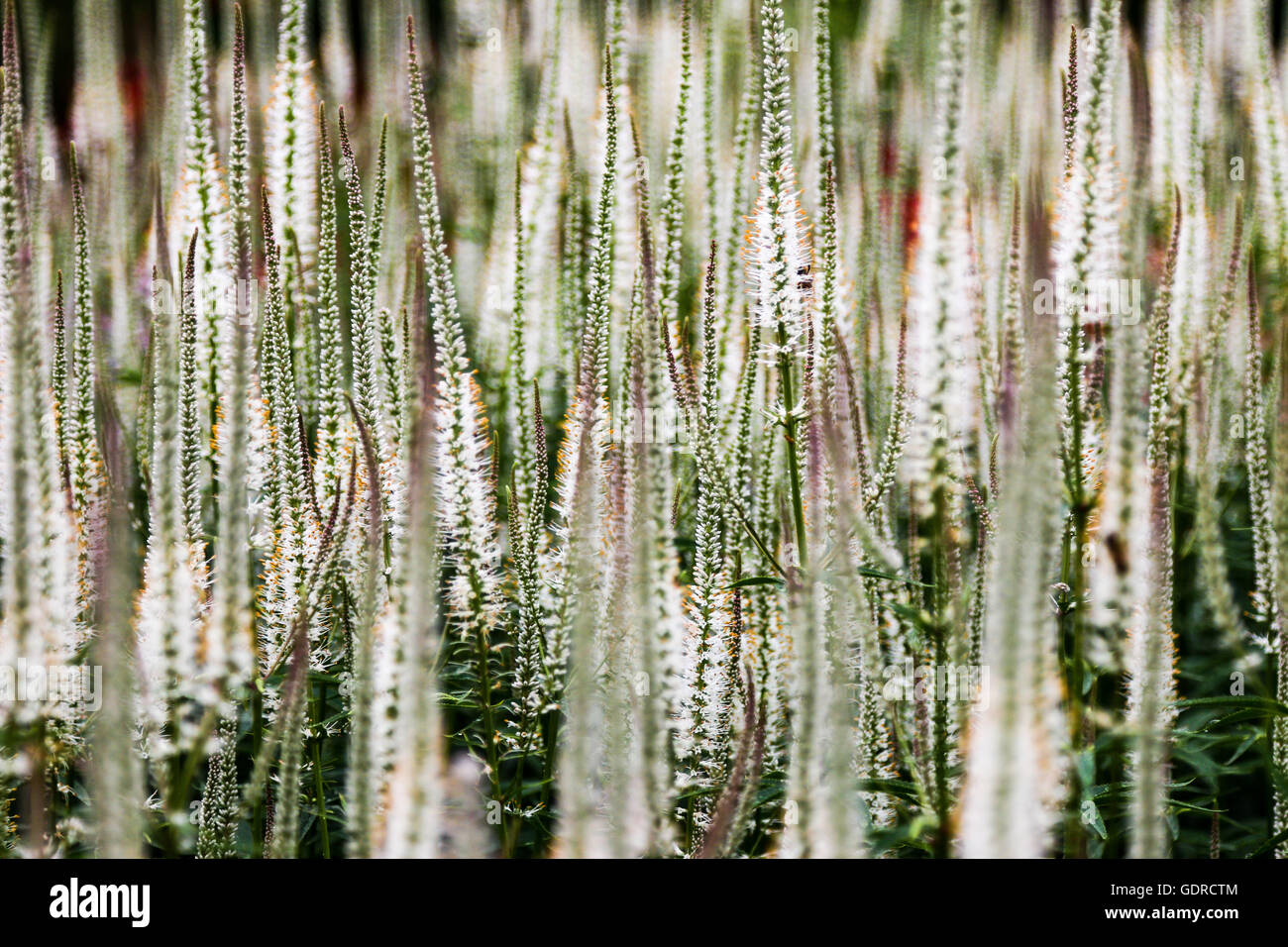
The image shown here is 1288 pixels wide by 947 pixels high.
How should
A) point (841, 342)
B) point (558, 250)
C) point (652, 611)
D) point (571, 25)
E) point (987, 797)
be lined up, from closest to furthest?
point (987, 797) < point (652, 611) < point (841, 342) < point (558, 250) < point (571, 25)

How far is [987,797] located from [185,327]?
5.79ft

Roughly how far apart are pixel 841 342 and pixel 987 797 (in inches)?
45.8

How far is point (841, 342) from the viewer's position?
2232 millimetres

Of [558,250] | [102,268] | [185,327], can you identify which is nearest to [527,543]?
[185,327]

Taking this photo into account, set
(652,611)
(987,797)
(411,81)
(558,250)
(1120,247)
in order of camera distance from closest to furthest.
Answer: (987,797) < (652,611) < (1120,247) < (411,81) < (558,250)

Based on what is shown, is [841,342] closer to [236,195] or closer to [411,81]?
[411,81]

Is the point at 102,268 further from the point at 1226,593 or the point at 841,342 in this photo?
the point at 1226,593

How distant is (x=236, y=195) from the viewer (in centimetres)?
271

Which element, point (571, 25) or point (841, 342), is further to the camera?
point (571, 25)

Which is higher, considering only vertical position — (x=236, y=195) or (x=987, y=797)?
(x=236, y=195)

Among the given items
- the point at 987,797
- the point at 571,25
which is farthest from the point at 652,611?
the point at 571,25
